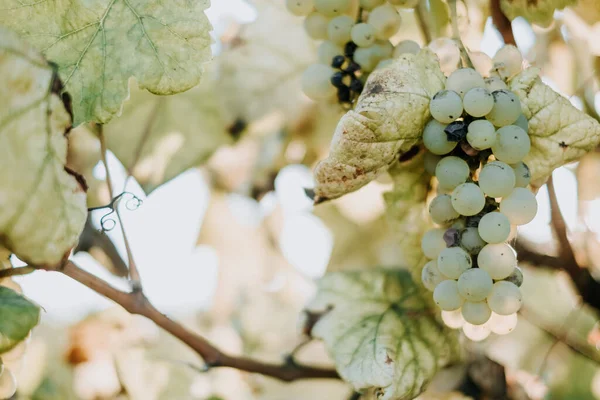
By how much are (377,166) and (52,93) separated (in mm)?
266

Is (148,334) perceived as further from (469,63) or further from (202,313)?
(469,63)

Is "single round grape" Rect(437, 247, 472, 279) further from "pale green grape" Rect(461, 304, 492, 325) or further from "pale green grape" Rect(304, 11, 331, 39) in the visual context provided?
"pale green grape" Rect(304, 11, 331, 39)

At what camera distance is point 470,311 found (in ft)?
1.82

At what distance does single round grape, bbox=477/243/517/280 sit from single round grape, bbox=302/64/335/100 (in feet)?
0.81

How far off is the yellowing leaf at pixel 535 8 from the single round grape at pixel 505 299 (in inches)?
12.5

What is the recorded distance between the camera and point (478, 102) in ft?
1.72

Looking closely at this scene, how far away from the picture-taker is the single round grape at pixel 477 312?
55 cm

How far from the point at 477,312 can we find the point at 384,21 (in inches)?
11.9

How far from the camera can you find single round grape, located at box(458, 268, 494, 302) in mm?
531

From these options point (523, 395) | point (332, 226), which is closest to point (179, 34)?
point (332, 226)

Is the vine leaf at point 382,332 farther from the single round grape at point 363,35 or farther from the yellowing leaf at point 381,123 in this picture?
the single round grape at point 363,35

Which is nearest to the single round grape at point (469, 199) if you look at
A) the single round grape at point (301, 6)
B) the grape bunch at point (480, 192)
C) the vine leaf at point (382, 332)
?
the grape bunch at point (480, 192)

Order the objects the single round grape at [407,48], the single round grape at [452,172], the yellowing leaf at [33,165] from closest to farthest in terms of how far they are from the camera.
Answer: the yellowing leaf at [33,165], the single round grape at [452,172], the single round grape at [407,48]

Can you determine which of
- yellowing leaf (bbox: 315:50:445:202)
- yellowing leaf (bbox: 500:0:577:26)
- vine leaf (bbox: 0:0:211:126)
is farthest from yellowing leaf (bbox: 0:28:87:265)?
yellowing leaf (bbox: 500:0:577:26)
